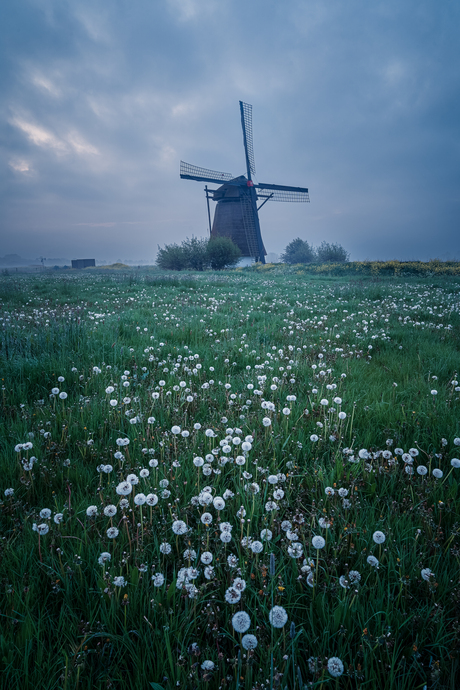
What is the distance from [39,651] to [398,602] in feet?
5.38

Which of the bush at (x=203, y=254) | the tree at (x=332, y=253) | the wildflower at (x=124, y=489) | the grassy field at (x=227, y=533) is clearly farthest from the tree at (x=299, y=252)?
the wildflower at (x=124, y=489)

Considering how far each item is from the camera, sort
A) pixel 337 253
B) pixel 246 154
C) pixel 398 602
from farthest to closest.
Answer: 1. pixel 337 253
2. pixel 246 154
3. pixel 398 602

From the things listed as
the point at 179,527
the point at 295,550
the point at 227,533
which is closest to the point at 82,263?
the point at 179,527

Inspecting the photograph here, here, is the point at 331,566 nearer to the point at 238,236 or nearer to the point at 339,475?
the point at 339,475

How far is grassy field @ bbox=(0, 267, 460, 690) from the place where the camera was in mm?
1289

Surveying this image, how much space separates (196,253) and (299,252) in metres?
41.2

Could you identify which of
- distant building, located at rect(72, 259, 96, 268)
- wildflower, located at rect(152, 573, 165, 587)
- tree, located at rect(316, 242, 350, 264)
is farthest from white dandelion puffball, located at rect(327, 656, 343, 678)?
distant building, located at rect(72, 259, 96, 268)

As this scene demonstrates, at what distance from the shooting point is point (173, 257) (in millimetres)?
46062

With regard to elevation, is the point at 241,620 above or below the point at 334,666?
above

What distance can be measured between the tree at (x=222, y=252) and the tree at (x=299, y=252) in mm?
37433

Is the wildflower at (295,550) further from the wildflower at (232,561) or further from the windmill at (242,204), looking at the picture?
the windmill at (242,204)

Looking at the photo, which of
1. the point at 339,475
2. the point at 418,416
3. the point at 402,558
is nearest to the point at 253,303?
the point at 418,416

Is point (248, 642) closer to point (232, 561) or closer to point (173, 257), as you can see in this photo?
point (232, 561)

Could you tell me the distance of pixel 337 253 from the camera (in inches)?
2571
